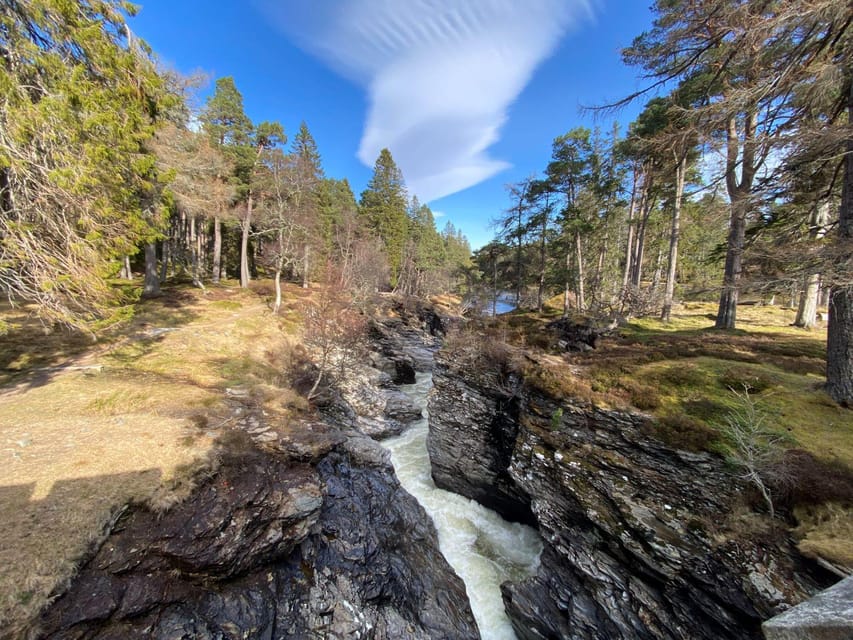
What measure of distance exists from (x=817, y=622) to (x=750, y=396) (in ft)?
23.9

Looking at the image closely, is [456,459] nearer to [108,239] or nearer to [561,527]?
[561,527]

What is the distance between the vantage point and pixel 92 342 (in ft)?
39.7

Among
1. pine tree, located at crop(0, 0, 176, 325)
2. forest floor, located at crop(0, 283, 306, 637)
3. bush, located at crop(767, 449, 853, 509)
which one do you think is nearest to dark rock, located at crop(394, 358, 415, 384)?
forest floor, located at crop(0, 283, 306, 637)

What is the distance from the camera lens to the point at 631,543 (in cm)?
630

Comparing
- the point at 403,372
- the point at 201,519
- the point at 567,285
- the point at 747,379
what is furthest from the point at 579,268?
the point at 201,519

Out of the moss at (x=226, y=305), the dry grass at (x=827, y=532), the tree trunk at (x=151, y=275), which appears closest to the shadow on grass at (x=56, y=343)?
the moss at (x=226, y=305)

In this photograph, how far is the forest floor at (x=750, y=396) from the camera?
4938 mm

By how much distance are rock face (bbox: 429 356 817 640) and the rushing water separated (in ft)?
2.39

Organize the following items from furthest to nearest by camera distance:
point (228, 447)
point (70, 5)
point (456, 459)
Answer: point (456, 459)
point (228, 447)
point (70, 5)

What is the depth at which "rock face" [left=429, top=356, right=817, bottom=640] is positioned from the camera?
4.98m

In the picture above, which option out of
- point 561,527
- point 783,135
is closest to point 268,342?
point 561,527

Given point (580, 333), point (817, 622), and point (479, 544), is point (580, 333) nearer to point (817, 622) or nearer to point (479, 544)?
point (479, 544)

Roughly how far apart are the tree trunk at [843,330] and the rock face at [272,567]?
10054mm

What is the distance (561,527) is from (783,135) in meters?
9.78
